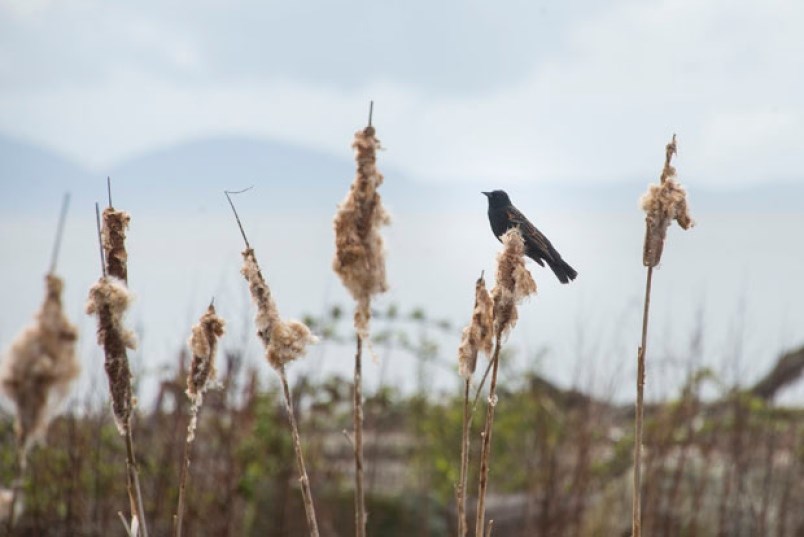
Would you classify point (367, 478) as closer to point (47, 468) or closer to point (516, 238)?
point (47, 468)

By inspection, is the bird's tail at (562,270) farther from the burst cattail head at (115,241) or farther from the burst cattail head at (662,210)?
the burst cattail head at (115,241)

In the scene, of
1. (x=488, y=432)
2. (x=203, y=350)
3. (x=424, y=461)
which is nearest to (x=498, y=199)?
(x=488, y=432)

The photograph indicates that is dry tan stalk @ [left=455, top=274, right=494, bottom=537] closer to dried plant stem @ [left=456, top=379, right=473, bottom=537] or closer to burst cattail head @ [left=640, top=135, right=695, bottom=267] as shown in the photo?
dried plant stem @ [left=456, top=379, right=473, bottom=537]

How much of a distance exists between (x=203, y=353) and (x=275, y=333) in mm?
108

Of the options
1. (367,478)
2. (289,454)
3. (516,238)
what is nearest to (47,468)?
(289,454)

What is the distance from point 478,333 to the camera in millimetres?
1291

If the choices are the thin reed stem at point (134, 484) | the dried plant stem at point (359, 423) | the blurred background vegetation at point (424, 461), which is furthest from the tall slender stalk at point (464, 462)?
the blurred background vegetation at point (424, 461)

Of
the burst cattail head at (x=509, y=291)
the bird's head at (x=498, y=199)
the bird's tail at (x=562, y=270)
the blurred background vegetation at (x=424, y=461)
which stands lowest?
the blurred background vegetation at (x=424, y=461)

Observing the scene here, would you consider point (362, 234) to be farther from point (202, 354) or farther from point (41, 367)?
point (41, 367)

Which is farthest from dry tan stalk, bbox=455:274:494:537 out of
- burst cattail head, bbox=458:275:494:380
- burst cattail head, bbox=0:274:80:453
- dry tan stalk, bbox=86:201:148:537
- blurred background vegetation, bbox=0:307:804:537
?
blurred background vegetation, bbox=0:307:804:537

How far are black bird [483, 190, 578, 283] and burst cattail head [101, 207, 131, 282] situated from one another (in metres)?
0.51

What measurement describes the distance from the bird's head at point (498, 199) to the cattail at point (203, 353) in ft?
1.43

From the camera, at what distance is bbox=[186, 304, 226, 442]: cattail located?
1268 millimetres

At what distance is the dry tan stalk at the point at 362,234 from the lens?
1.14 m
